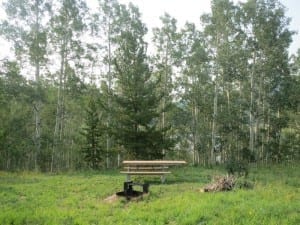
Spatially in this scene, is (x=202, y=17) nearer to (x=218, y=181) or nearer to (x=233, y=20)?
(x=233, y=20)

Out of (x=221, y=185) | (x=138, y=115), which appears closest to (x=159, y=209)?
(x=221, y=185)

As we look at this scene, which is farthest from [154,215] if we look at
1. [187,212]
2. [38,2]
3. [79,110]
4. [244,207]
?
[79,110]

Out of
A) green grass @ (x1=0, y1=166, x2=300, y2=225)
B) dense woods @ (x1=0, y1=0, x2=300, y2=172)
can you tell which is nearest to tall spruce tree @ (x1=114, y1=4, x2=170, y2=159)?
dense woods @ (x1=0, y1=0, x2=300, y2=172)

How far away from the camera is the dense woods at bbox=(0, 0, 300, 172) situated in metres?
25.4

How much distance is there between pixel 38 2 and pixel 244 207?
2558cm

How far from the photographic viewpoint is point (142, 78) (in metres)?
25.4

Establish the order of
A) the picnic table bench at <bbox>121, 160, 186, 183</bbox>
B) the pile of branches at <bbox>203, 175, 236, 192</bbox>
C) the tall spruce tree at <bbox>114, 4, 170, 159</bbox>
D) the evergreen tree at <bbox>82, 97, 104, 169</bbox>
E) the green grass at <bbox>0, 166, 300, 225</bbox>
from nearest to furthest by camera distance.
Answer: the green grass at <bbox>0, 166, 300, 225</bbox> → the pile of branches at <bbox>203, 175, 236, 192</bbox> → the picnic table bench at <bbox>121, 160, 186, 183</bbox> → the tall spruce tree at <bbox>114, 4, 170, 159</bbox> → the evergreen tree at <bbox>82, 97, 104, 169</bbox>

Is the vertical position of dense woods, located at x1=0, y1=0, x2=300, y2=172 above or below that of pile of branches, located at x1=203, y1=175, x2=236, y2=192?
above

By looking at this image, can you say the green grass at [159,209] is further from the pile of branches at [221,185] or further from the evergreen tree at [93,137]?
the evergreen tree at [93,137]

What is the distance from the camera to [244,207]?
953cm

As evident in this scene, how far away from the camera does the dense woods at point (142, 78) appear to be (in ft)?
83.4

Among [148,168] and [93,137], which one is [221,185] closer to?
[148,168]

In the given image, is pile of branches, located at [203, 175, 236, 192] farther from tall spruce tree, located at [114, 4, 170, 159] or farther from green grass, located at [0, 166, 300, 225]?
tall spruce tree, located at [114, 4, 170, 159]

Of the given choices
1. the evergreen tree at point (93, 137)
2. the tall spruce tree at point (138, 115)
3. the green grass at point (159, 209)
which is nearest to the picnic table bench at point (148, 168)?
the green grass at point (159, 209)
